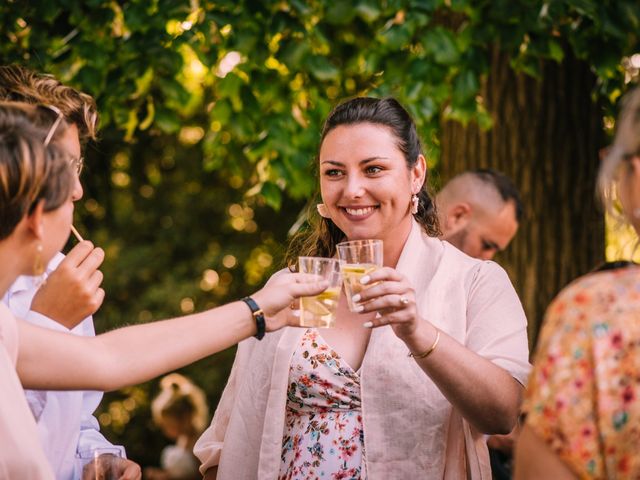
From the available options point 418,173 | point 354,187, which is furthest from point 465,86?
point 354,187

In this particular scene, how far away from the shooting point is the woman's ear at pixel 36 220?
221cm

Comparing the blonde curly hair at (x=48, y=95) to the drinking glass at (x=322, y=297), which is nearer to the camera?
the drinking glass at (x=322, y=297)

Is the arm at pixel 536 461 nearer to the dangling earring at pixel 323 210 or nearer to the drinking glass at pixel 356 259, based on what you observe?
the drinking glass at pixel 356 259

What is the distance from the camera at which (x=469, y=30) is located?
5.14m

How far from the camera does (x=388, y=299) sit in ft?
8.72

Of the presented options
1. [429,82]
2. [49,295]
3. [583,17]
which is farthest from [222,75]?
[49,295]

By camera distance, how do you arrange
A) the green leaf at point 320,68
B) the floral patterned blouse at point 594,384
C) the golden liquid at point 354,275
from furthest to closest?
the green leaf at point 320,68 → the golden liquid at point 354,275 → the floral patterned blouse at point 594,384

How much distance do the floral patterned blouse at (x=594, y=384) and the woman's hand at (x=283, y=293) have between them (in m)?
1.02

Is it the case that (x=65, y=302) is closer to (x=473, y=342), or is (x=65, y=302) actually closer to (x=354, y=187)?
(x=354, y=187)

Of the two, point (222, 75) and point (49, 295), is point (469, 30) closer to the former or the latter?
point (222, 75)

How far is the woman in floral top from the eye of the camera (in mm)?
1736

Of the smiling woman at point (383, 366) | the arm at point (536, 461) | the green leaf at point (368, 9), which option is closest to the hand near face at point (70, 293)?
the smiling woman at point (383, 366)

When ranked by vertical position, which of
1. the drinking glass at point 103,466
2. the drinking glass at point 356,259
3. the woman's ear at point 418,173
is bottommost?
the drinking glass at point 103,466

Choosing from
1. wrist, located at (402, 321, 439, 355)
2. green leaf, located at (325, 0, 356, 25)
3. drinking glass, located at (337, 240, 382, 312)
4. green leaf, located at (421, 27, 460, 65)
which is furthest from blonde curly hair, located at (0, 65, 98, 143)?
green leaf, located at (421, 27, 460, 65)
